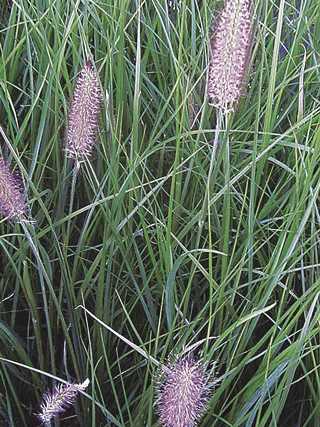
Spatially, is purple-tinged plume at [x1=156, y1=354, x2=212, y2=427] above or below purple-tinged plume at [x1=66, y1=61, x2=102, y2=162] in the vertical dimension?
below

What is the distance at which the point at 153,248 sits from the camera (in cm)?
109

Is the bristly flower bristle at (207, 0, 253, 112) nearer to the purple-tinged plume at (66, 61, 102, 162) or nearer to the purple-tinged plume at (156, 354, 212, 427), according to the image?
the purple-tinged plume at (66, 61, 102, 162)

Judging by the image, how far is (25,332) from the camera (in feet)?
3.64

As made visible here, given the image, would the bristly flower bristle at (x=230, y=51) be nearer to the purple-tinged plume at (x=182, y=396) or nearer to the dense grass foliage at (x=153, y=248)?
the dense grass foliage at (x=153, y=248)

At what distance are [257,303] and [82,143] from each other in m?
0.28

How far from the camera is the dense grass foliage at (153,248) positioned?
0.90 m

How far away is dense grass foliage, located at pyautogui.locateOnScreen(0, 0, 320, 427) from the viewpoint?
0.90 meters

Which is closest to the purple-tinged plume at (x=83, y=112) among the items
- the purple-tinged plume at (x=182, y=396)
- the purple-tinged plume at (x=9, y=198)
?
the purple-tinged plume at (x=9, y=198)

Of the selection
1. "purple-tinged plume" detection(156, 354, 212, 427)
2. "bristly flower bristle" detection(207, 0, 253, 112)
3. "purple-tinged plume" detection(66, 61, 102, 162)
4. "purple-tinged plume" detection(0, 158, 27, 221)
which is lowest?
"purple-tinged plume" detection(156, 354, 212, 427)

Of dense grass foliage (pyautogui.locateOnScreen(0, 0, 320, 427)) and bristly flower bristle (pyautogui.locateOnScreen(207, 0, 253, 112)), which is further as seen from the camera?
dense grass foliage (pyautogui.locateOnScreen(0, 0, 320, 427))

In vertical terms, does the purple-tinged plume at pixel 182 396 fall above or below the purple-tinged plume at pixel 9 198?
below

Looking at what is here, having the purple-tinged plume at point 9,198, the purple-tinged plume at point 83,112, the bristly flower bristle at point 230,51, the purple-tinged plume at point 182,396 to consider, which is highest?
the bristly flower bristle at point 230,51

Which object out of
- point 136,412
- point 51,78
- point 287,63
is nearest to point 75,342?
point 136,412

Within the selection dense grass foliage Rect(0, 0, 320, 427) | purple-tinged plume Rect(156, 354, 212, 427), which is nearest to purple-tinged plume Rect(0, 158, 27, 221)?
dense grass foliage Rect(0, 0, 320, 427)
